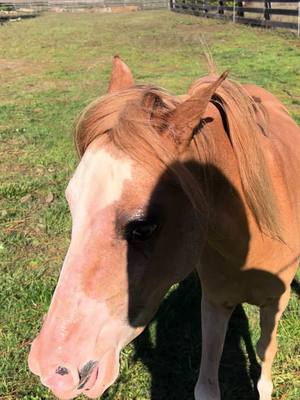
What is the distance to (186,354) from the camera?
2.78 m

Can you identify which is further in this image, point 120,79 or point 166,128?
point 120,79

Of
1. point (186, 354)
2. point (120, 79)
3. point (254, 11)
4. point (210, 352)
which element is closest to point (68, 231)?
point (186, 354)

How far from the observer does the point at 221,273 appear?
1938 millimetres

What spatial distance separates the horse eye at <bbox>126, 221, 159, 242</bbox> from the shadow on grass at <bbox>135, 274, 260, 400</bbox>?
1551mm

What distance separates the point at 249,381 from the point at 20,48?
1580 cm

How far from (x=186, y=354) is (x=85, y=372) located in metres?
1.63

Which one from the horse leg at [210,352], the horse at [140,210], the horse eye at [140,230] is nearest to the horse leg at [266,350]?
the horse leg at [210,352]

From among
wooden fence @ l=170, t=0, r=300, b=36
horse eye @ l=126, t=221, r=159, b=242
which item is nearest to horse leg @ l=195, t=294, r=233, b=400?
horse eye @ l=126, t=221, r=159, b=242

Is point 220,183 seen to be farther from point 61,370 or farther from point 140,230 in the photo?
point 61,370

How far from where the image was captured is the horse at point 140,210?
126 cm

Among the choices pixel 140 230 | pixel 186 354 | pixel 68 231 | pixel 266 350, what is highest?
pixel 140 230

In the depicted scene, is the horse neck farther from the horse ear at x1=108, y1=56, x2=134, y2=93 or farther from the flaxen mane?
the horse ear at x1=108, y1=56, x2=134, y2=93

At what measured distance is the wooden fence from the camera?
14.3m

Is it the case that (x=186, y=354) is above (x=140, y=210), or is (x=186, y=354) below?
below
